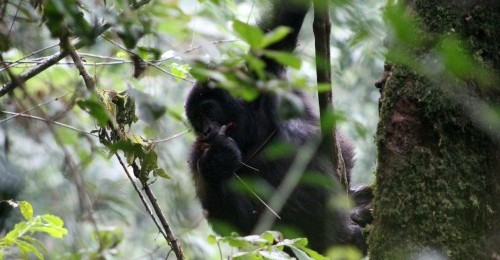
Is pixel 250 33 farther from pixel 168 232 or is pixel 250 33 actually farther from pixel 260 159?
pixel 260 159

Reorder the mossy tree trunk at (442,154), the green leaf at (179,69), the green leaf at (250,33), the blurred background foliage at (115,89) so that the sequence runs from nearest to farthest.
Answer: the green leaf at (250,33)
the blurred background foliage at (115,89)
the mossy tree trunk at (442,154)
the green leaf at (179,69)

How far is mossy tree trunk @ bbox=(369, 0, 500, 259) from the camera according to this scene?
7.28 feet

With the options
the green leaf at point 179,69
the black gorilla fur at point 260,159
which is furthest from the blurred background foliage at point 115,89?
the black gorilla fur at point 260,159

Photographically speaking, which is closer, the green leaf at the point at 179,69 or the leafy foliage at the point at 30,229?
the leafy foliage at the point at 30,229

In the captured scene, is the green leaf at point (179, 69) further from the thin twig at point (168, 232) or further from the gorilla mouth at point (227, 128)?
the gorilla mouth at point (227, 128)

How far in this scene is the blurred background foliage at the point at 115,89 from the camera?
1426 millimetres

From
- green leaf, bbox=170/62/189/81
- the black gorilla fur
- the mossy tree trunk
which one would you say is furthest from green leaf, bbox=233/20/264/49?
the black gorilla fur

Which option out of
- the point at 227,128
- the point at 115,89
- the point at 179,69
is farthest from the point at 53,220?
the point at 227,128

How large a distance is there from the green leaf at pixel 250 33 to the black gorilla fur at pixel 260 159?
10.5ft

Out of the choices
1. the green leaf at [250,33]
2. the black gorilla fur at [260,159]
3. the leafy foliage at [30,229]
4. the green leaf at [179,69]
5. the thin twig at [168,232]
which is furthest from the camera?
the black gorilla fur at [260,159]

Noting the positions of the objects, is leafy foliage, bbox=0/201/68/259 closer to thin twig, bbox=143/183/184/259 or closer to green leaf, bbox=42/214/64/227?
green leaf, bbox=42/214/64/227

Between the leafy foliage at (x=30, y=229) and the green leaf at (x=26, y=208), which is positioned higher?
the green leaf at (x=26, y=208)

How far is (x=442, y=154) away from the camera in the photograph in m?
2.32

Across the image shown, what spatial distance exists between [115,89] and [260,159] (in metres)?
1.74
